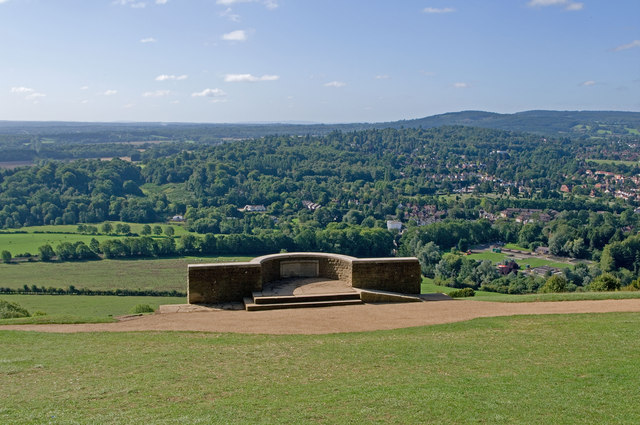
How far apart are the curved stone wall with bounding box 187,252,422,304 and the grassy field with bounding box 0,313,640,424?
15.7 ft

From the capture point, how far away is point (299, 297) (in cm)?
2056

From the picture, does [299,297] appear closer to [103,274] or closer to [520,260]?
[103,274]

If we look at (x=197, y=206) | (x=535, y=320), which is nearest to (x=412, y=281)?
(x=535, y=320)

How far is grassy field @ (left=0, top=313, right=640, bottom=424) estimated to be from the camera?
32.0 feet

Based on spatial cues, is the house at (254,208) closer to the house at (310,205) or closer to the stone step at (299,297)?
the house at (310,205)

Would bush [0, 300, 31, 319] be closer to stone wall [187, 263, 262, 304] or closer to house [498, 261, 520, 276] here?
stone wall [187, 263, 262, 304]

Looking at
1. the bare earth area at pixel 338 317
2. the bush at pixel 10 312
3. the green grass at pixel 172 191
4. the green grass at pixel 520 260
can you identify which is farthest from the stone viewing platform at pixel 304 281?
the green grass at pixel 172 191

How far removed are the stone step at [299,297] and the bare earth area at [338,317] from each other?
837 millimetres

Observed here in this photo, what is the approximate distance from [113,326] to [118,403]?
25.3 ft

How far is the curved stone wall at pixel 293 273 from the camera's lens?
20.9 m

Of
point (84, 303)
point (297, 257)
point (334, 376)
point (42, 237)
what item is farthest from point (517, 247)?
point (334, 376)

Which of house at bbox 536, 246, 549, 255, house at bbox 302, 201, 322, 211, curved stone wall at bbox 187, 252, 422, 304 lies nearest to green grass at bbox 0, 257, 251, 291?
curved stone wall at bbox 187, 252, 422, 304

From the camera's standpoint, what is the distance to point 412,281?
74.0ft

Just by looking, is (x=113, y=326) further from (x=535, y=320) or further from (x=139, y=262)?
(x=139, y=262)
